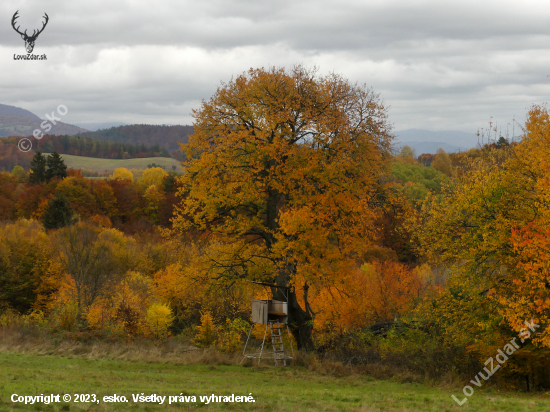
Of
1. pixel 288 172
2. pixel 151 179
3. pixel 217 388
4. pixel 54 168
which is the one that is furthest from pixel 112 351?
pixel 151 179

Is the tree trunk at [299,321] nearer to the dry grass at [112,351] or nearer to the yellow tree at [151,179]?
the dry grass at [112,351]

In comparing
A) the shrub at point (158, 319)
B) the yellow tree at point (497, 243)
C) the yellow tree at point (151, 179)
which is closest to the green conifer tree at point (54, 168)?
the yellow tree at point (151, 179)

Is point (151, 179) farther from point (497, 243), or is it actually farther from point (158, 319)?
point (497, 243)

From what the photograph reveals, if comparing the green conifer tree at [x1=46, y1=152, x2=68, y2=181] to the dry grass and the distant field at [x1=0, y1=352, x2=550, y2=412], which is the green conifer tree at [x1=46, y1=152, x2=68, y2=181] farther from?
the distant field at [x1=0, y1=352, x2=550, y2=412]

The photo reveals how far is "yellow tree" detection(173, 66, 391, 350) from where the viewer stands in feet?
67.3

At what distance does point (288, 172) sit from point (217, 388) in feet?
30.7

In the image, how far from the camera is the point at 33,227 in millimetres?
64188

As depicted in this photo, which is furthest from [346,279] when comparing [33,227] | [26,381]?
[33,227]

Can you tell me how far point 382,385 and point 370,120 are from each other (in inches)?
432

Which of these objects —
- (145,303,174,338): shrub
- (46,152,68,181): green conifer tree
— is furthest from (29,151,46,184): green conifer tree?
(145,303,174,338): shrub

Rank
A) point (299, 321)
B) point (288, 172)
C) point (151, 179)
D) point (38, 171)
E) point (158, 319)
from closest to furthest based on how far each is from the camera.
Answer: point (288, 172) < point (299, 321) < point (158, 319) < point (38, 171) < point (151, 179)

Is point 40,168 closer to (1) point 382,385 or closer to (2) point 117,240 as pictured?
(2) point 117,240

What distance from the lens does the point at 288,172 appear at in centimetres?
2081

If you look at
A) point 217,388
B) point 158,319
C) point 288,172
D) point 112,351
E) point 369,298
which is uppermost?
point 288,172
